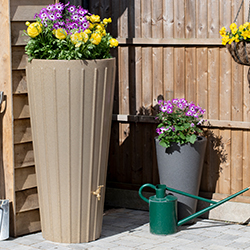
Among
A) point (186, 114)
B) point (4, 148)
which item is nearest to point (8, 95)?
point (4, 148)

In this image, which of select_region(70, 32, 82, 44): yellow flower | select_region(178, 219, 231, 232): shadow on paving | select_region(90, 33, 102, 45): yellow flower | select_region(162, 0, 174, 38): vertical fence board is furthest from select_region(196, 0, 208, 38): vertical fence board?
select_region(178, 219, 231, 232): shadow on paving

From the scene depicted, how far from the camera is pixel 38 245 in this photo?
409 centimetres

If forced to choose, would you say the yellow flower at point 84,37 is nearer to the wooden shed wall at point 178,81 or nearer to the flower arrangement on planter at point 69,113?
the flower arrangement on planter at point 69,113

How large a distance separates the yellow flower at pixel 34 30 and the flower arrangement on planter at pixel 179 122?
4.36 ft

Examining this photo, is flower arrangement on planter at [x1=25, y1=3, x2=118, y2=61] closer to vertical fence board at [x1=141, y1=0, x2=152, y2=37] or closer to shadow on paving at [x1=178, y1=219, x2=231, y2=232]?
vertical fence board at [x1=141, y1=0, x2=152, y2=37]

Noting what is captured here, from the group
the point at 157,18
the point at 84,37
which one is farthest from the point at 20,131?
the point at 157,18

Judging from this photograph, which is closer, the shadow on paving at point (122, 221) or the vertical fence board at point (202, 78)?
the shadow on paving at point (122, 221)

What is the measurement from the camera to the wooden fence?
4.21 meters

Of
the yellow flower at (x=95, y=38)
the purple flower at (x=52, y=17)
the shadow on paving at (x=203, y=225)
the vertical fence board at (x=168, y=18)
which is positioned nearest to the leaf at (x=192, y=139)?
the shadow on paving at (x=203, y=225)

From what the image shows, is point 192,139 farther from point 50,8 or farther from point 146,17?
point 50,8

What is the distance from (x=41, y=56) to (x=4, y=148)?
0.84m

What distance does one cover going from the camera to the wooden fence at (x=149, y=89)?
4.21 metres

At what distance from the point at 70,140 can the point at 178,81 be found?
1.39 metres

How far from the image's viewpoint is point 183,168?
4.52m
